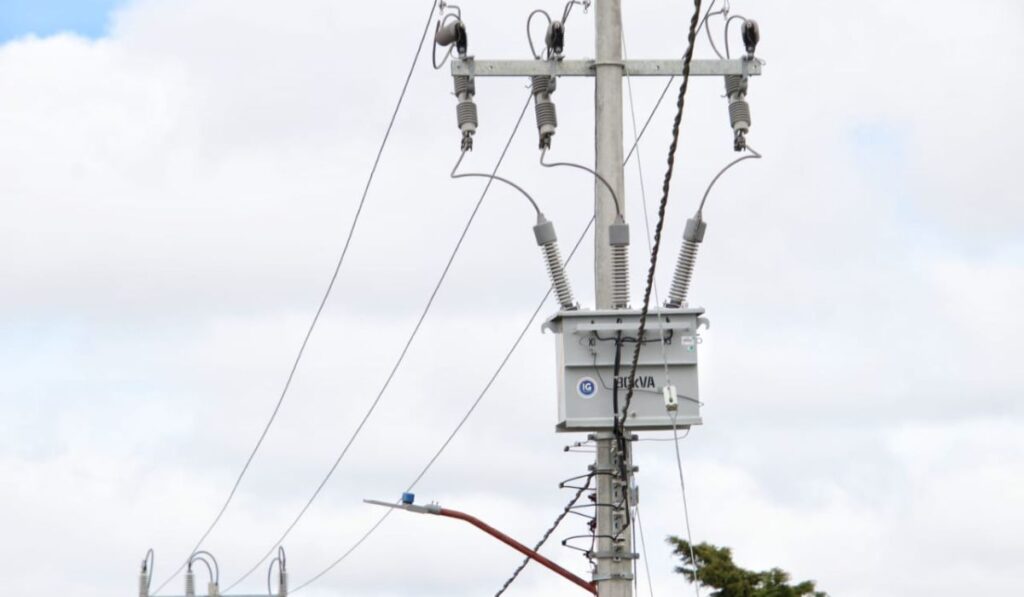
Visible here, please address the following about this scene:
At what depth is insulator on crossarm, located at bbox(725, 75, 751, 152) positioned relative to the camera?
1664 cm

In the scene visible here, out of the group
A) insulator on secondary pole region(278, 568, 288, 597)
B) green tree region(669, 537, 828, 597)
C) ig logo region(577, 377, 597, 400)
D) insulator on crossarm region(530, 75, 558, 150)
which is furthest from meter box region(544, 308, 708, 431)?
green tree region(669, 537, 828, 597)

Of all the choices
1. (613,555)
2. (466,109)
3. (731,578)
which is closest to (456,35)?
(466,109)

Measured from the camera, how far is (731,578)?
39.3 meters

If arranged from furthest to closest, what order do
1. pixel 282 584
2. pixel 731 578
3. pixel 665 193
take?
1. pixel 731 578
2. pixel 282 584
3. pixel 665 193

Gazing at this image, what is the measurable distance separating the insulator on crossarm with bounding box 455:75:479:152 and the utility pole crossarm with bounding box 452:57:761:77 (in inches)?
3.0

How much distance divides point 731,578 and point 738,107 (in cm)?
2377

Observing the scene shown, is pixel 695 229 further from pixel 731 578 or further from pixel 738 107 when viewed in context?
pixel 731 578

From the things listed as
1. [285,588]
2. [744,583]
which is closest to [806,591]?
[744,583]

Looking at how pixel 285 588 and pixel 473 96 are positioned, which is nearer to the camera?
pixel 473 96

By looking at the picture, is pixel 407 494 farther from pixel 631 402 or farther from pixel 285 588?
pixel 285 588

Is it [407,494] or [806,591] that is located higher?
[806,591]

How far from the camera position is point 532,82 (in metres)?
16.7

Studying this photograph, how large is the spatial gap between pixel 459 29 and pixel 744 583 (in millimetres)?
24677

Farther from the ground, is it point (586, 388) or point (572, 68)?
point (572, 68)
